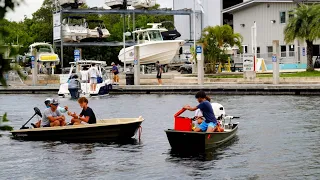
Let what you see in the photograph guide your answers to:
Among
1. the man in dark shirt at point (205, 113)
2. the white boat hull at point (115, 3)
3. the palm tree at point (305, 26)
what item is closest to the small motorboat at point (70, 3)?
the white boat hull at point (115, 3)

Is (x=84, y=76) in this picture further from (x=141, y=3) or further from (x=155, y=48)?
(x=141, y=3)

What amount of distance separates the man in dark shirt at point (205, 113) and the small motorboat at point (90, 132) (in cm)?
327

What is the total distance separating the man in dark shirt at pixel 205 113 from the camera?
18391mm

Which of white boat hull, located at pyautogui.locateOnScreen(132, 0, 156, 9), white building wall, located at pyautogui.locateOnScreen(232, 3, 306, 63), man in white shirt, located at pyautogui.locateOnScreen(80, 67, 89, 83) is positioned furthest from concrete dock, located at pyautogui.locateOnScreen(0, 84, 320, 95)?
white building wall, located at pyautogui.locateOnScreen(232, 3, 306, 63)

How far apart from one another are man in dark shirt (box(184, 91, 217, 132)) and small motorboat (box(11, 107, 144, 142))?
3273 mm

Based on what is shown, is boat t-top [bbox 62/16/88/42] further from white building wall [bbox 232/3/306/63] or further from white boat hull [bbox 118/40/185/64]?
white building wall [bbox 232/3/306/63]

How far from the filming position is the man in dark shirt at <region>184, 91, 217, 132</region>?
18.4 metres

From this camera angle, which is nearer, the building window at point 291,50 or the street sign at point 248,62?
the street sign at point 248,62

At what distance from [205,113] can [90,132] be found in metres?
4.59

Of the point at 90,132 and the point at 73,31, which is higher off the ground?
the point at 73,31

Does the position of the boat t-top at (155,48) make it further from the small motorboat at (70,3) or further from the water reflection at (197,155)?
the water reflection at (197,155)

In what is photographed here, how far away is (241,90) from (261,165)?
1120 inches

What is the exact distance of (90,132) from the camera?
21406mm

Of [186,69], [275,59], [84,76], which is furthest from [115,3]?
[275,59]
